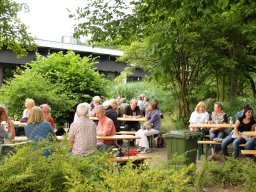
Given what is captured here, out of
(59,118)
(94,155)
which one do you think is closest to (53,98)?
(59,118)

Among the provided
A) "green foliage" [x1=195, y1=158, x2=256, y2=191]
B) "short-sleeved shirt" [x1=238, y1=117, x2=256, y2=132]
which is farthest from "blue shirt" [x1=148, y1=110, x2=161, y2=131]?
"green foliage" [x1=195, y1=158, x2=256, y2=191]

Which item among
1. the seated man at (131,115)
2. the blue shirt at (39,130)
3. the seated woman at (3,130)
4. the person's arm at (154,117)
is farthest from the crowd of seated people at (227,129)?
the seated woman at (3,130)

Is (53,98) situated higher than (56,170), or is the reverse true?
(53,98)

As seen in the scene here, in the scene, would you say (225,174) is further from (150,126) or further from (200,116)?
(150,126)

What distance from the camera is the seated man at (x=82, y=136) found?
6449 millimetres

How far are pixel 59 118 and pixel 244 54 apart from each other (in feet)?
24.2

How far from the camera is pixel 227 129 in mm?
9969

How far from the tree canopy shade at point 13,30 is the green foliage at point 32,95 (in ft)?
4.09

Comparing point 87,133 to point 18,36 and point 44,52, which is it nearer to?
point 18,36

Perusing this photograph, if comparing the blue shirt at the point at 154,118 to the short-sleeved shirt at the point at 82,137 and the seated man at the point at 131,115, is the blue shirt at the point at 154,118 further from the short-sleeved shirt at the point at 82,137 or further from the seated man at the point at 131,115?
the short-sleeved shirt at the point at 82,137

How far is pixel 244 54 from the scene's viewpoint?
47.9 feet

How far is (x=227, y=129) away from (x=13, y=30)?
29.5 ft

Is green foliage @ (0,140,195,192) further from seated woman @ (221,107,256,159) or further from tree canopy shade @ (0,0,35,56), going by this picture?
tree canopy shade @ (0,0,35,56)

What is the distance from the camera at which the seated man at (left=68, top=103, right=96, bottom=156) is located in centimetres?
645
